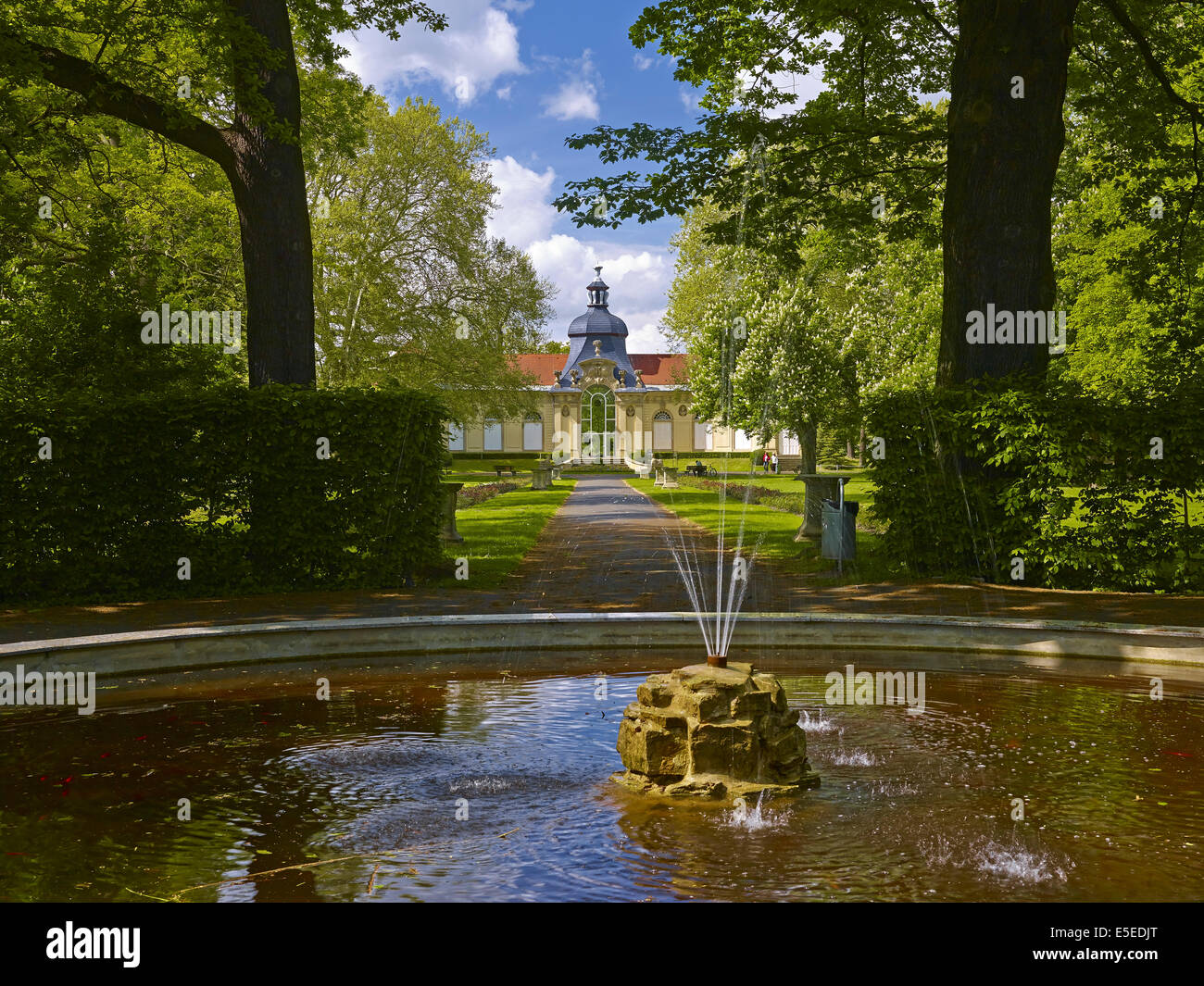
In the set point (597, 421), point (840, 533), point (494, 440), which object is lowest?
point (840, 533)

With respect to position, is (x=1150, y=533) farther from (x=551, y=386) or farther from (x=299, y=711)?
(x=551, y=386)

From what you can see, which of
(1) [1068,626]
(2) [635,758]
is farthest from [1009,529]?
(2) [635,758]

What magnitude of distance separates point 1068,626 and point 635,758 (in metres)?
4.56

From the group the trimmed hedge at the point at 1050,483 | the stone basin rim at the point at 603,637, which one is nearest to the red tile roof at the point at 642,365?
the trimmed hedge at the point at 1050,483

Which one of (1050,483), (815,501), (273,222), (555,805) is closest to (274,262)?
(273,222)

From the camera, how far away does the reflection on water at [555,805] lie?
147 inches

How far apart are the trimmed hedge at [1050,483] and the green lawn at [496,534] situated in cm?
510

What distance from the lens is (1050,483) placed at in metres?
11.5

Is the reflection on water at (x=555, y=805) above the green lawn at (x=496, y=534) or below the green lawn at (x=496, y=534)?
below

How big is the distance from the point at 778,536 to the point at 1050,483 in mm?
7571

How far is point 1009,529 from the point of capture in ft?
38.4

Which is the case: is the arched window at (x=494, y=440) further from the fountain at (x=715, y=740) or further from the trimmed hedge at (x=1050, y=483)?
the fountain at (x=715, y=740)

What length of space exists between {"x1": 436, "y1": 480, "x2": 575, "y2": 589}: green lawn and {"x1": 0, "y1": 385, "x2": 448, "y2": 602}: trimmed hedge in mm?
1159

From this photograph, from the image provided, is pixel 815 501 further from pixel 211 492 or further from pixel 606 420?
pixel 606 420
